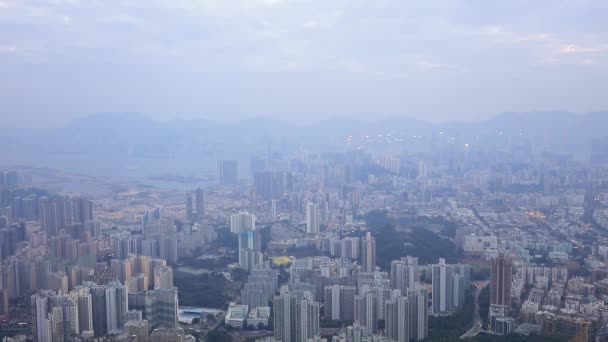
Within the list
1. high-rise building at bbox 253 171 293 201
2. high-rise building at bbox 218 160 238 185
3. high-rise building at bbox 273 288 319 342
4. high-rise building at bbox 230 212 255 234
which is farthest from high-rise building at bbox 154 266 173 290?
high-rise building at bbox 218 160 238 185

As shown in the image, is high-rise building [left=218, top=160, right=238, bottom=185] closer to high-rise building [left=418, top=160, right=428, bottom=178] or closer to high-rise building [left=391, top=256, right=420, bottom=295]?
high-rise building [left=418, top=160, right=428, bottom=178]

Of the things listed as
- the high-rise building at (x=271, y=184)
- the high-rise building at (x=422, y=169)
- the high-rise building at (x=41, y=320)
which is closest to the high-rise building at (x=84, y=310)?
the high-rise building at (x=41, y=320)

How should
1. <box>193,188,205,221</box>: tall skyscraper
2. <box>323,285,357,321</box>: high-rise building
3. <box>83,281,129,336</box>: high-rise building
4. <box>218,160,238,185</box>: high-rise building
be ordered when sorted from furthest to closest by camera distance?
1. <box>218,160,238,185</box>: high-rise building
2. <box>193,188,205,221</box>: tall skyscraper
3. <box>323,285,357,321</box>: high-rise building
4. <box>83,281,129,336</box>: high-rise building

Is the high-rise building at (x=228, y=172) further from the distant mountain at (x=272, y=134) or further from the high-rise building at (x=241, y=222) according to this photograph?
the high-rise building at (x=241, y=222)

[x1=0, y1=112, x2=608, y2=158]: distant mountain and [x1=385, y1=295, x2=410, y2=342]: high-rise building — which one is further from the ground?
[x1=0, y1=112, x2=608, y2=158]: distant mountain

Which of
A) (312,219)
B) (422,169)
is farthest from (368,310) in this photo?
(422,169)

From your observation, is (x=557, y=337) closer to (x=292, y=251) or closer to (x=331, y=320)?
(x=331, y=320)

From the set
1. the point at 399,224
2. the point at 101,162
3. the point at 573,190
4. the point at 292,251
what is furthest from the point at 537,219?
the point at 101,162
